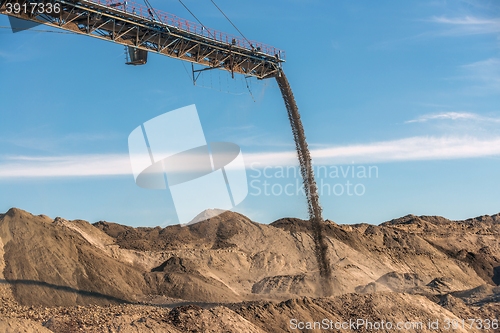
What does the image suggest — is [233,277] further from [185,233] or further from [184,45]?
[184,45]

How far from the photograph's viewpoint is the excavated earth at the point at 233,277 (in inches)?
1090

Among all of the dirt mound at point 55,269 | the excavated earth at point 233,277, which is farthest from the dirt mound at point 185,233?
the dirt mound at point 55,269

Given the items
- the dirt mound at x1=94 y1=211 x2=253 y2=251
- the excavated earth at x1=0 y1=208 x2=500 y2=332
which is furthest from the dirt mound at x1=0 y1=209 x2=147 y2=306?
the dirt mound at x1=94 y1=211 x2=253 y2=251

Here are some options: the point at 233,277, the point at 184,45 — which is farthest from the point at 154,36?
the point at 233,277

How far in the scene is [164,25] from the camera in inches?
1228

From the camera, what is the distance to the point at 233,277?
56.1 meters

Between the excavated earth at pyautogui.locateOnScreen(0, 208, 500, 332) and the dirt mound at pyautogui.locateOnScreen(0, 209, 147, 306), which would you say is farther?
the dirt mound at pyautogui.locateOnScreen(0, 209, 147, 306)

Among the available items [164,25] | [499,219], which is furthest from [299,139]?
[499,219]

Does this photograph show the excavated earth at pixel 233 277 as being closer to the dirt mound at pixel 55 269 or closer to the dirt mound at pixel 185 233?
the dirt mound at pixel 55 269

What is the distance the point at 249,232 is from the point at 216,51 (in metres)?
33.8

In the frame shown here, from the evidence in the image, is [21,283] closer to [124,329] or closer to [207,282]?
[207,282]

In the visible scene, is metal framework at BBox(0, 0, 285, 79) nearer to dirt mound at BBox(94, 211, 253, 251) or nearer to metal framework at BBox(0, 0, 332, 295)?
metal framework at BBox(0, 0, 332, 295)

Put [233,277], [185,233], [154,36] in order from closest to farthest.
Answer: [154,36], [233,277], [185,233]

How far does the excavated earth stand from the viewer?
2769 cm
